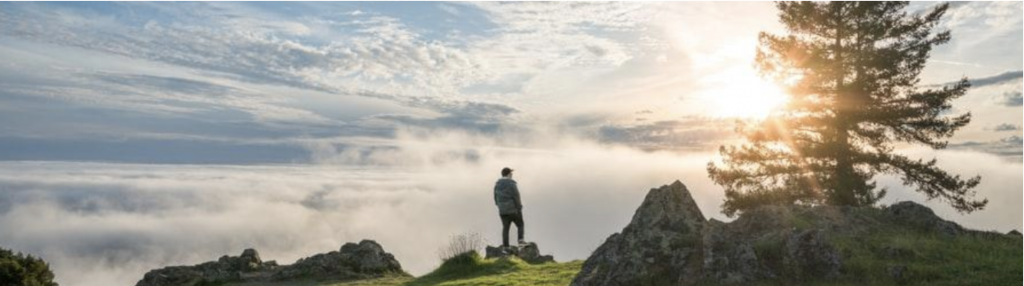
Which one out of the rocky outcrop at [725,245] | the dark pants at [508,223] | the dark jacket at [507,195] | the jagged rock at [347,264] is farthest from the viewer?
the dark pants at [508,223]

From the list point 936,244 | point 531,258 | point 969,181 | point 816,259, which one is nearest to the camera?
point 816,259

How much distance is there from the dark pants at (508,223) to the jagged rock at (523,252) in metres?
0.36

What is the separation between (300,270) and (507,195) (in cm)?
766

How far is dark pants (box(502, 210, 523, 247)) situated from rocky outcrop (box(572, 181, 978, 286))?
1118 centimetres

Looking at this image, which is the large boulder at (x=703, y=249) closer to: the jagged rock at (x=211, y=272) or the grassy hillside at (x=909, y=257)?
the grassy hillside at (x=909, y=257)

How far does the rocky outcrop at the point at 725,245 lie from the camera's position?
13.6 metres

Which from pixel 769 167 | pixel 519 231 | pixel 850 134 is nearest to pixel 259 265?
pixel 519 231

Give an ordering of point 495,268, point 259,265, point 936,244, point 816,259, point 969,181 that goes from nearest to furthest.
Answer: point 816,259 < point 936,244 < point 495,268 < point 259,265 < point 969,181

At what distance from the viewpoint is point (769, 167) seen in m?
38.2

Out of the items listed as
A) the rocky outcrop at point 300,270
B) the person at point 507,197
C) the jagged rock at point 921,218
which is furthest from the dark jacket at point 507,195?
the jagged rock at point 921,218

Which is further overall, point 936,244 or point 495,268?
point 495,268

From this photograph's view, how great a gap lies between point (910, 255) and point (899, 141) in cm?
2543

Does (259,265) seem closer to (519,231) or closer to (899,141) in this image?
(519,231)

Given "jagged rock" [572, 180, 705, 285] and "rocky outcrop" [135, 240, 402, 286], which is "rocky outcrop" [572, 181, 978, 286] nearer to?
"jagged rock" [572, 180, 705, 285]
